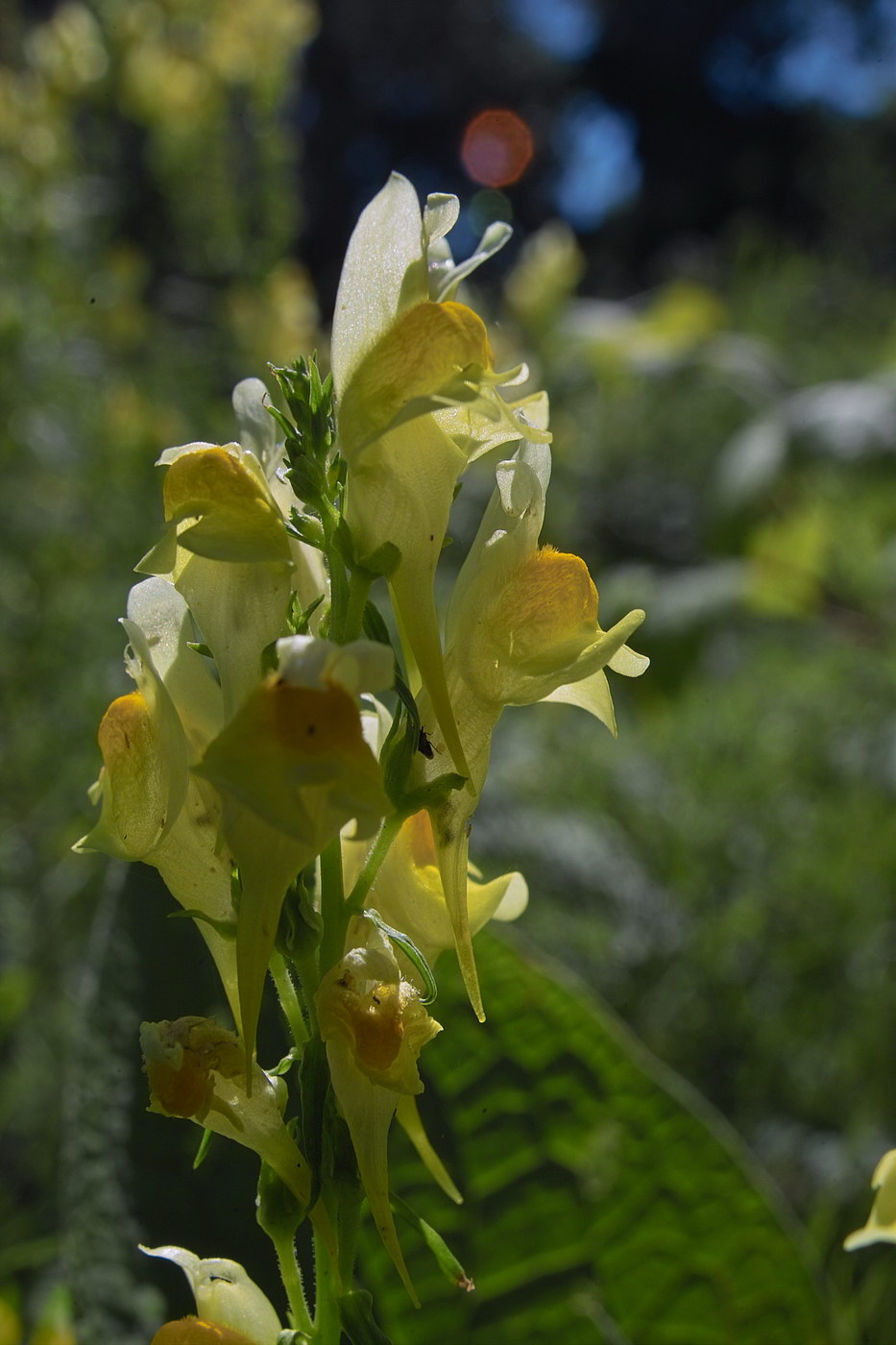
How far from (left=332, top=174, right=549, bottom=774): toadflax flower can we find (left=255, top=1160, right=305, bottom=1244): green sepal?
0.12m

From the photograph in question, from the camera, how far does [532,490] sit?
37 centimetres

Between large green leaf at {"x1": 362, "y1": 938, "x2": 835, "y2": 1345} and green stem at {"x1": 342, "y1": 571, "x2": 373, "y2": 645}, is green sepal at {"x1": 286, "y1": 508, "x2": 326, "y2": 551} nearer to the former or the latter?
green stem at {"x1": 342, "y1": 571, "x2": 373, "y2": 645}

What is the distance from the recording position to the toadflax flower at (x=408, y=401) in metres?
0.33

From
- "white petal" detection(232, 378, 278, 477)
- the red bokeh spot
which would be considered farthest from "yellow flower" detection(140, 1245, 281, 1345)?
the red bokeh spot

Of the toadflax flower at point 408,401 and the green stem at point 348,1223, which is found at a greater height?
the toadflax flower at point 408,401

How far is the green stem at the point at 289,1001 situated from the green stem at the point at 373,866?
0.03 meters

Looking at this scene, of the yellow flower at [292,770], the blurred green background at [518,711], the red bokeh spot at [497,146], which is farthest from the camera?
the red bokeh spot at [497,146]

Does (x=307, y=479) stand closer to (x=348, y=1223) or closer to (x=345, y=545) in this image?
(x=345, y=545)

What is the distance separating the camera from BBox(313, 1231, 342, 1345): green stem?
32cm

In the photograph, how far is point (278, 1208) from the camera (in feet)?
1.10

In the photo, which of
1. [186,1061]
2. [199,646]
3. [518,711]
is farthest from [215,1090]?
[518,711]

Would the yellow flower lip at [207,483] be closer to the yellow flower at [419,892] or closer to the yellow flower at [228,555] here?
the yellow flower at [228,555]

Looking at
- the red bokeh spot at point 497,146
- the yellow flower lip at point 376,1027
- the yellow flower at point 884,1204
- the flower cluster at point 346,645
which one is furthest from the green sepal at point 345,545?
the red bokeh spot at point 497,146

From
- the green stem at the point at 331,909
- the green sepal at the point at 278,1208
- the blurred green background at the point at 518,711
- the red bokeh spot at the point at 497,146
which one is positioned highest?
the green stem at the point at 331,909
